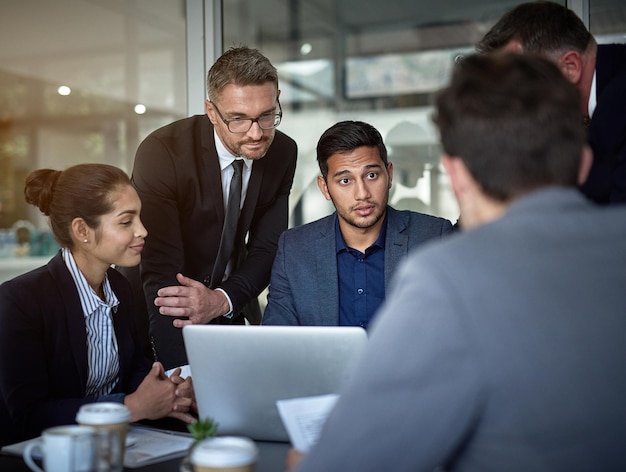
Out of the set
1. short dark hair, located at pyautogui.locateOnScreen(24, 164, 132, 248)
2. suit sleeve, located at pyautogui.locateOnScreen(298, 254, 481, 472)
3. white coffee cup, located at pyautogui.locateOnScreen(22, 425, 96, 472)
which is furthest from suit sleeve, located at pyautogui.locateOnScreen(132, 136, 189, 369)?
suit sleeve, located at pyautogui.locateOnScreen(298, 254, 481, 472)

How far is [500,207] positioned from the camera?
3.65ft

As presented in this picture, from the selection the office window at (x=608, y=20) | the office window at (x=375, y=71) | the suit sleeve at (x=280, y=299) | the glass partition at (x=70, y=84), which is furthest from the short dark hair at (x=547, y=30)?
the office window at (x=375, y=71)

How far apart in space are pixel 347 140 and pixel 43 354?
1.41 metres

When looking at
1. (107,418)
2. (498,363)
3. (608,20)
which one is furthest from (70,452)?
(608,20)

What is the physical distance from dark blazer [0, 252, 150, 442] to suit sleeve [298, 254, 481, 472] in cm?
130

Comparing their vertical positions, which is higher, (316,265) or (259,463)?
(316,265)

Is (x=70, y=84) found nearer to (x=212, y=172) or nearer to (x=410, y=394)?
(x=212, y=172)

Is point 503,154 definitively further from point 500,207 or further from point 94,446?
point 94,446

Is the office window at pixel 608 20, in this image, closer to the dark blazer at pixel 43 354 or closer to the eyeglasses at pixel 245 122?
the eyeglasses at pixel 245 122

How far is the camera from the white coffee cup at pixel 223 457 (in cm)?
124

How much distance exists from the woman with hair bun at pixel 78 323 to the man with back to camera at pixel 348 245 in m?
0.60

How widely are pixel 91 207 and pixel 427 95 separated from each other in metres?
3.05

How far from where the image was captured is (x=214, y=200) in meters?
3.09

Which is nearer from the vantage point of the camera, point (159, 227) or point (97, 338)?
point (97, 338)
